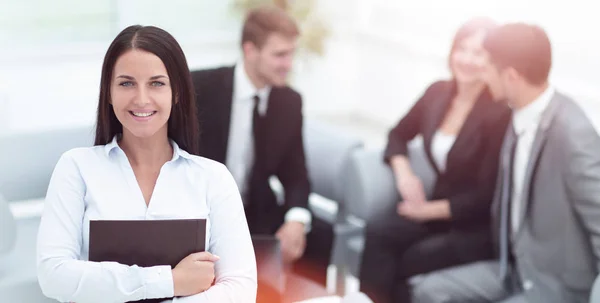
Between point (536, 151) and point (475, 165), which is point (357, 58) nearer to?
point (475, 165)

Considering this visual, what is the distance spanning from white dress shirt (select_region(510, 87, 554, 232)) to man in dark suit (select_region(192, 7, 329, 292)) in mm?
540

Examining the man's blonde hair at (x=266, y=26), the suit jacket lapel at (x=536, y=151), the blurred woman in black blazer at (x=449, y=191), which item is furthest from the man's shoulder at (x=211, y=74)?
the suit jacket lapel at (x=536, y=151)

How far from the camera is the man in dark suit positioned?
6.12 ft

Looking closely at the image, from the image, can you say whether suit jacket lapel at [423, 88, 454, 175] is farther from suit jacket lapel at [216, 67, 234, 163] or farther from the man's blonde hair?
suit jacket lapel at [216, 67, 234, 163]

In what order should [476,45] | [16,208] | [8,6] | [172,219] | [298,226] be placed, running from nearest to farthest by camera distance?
1. [172,219]
2. [16,208]
3. [298,226]
4. [476,45]
5. [8,6]

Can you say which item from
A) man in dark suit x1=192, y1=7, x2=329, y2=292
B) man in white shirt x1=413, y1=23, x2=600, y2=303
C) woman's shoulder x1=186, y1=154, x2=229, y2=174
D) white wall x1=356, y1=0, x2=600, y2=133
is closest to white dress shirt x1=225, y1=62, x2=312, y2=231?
man in dark suit x1=192, y1=7, x2=329, y2=292

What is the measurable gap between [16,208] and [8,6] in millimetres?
2777

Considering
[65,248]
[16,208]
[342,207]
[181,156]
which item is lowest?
[342,207]

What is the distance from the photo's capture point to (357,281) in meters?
2.37

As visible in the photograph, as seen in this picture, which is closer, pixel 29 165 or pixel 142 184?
pixel 142 184

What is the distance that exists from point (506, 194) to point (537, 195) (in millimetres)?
95

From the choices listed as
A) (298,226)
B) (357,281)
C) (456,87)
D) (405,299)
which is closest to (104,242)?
(298,226)

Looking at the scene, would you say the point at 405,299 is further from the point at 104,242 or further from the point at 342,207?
the point at 104,242

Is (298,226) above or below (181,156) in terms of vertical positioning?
below
